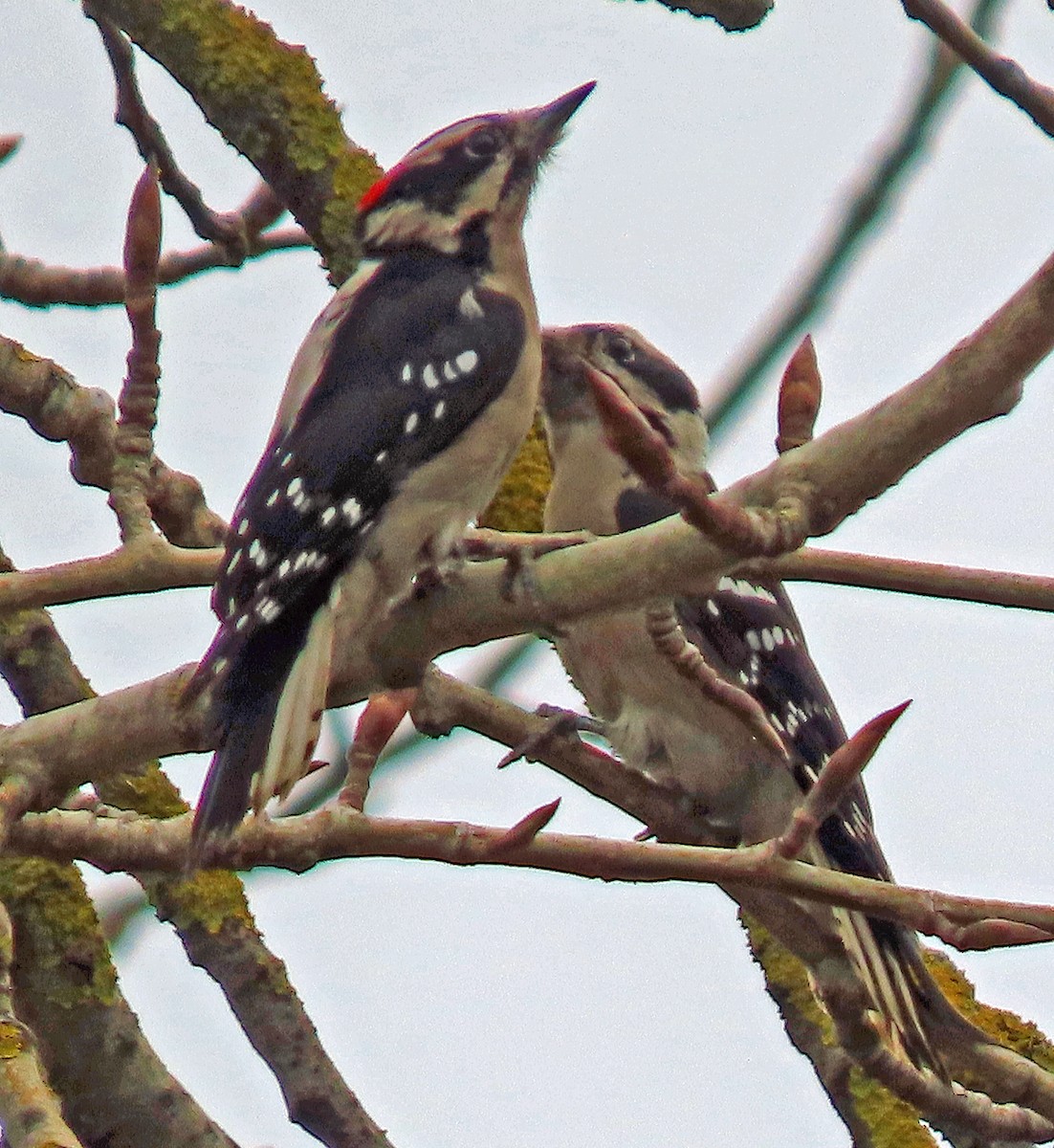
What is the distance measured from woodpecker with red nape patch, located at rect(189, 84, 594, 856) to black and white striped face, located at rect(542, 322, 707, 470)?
0.39m

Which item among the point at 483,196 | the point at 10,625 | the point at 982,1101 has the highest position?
the point at 483,196

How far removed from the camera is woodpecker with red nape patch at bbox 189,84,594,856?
2531mm

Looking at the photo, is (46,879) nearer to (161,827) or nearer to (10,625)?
(10,625)

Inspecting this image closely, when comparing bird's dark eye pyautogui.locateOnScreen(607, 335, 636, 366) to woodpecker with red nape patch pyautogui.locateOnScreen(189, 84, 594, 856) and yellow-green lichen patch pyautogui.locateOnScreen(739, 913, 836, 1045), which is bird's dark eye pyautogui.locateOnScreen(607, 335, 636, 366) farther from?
yellow-green lichen patch pyautogui.locateOnScreen(739, 913, 836, 1045)

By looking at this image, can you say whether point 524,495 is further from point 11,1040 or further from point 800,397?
point 11,1040

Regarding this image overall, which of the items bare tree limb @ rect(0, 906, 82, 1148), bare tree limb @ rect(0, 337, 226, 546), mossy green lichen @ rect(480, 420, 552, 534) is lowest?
bare tree limb @ rect(0, 906, 82, 1148)

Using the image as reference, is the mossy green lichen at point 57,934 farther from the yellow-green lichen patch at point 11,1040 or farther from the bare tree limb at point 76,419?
the yellow-green lichen patch at point 11,1040

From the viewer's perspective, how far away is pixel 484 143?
145 inches

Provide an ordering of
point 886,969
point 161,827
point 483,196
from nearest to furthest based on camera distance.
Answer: point 161,827 < point 886,969 < point 483,196

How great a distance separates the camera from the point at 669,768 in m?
3.78

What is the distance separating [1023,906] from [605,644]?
5.70 feet

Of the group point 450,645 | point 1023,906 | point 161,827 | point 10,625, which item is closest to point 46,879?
point 10,625

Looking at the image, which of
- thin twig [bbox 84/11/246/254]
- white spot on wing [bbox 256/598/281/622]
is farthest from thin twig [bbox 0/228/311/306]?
white spot on wing [bbox 256/598/281/622]

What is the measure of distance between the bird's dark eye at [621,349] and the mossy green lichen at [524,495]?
0.21 metres
